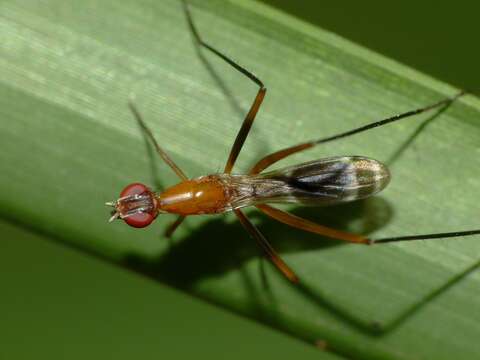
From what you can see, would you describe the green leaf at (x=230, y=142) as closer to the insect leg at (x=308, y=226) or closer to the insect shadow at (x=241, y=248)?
the insect shadow at (x=241, y=248)

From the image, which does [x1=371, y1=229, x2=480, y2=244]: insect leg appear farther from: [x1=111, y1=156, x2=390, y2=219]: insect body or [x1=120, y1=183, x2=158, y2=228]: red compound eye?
[x1=120, y1=183, x2=158, y2=228]: red compound eye

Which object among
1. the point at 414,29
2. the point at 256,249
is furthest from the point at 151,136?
the point at 414,29

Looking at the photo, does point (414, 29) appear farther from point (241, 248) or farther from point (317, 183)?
point (241, 248)

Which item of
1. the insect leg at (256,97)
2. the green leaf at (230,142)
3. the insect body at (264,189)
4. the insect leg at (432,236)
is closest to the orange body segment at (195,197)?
the insect body at (264,189)

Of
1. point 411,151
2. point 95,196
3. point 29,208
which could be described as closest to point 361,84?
point 411,151

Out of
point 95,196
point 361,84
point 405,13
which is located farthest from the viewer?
point 405,13

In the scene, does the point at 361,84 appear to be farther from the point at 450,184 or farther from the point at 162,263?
the point at 162,263

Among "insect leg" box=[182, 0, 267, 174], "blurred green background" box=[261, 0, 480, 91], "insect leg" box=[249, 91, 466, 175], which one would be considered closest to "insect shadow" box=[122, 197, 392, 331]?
"insect leg" box=[249, 91, 466, 175]
